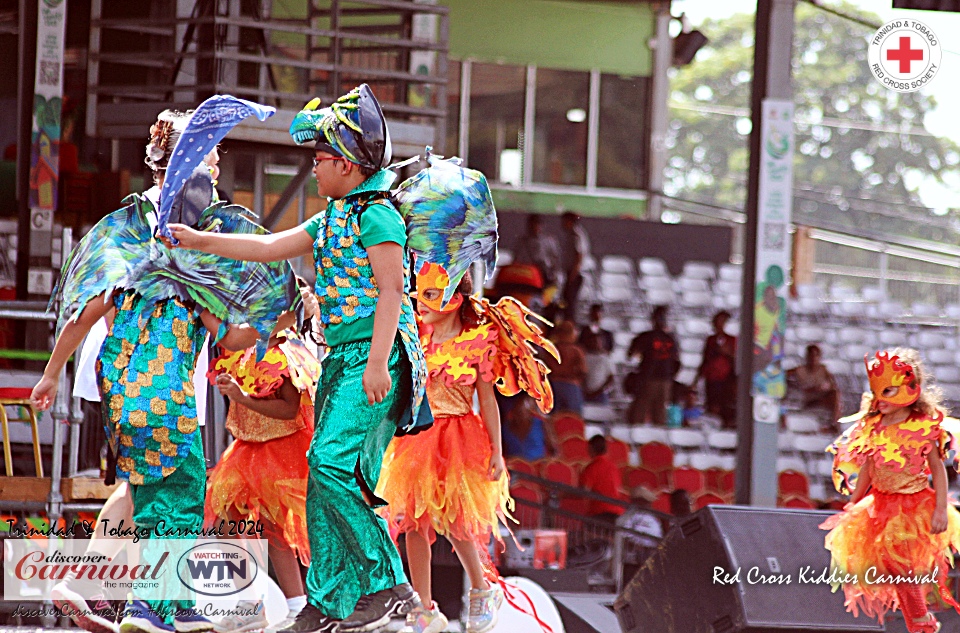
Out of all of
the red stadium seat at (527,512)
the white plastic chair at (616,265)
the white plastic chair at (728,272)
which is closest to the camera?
the red stadium seat at (527,512)

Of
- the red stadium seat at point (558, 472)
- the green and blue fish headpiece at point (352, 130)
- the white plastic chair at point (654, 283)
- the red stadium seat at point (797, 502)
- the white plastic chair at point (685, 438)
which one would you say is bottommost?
the red stadium seat at point (797, 502)

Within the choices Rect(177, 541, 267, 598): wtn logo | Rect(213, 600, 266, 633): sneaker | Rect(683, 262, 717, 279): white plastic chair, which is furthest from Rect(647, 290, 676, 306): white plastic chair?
Rect(213, 600, 266, 633): sneaker

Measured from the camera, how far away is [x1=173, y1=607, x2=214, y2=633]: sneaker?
4.45 meters

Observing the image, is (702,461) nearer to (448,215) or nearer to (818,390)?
(818,390)

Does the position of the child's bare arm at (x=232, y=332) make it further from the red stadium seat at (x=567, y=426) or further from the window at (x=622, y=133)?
the window at (x=622, y=133)

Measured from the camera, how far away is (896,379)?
20.7 ft

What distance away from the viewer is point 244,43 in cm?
979

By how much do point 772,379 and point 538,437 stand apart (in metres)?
3.00

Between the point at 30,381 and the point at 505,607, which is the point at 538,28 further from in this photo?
the point at 505,607

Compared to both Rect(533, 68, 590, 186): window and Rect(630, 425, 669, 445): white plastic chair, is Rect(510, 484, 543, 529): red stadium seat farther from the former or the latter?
Rect(533, 68, 590, 186): window

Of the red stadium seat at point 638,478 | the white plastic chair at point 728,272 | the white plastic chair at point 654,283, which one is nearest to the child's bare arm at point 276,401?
the red stadium seat at point 638,478

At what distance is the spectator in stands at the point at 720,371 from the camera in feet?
43.9

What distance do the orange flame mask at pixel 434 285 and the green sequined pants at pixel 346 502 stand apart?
3.65 ft

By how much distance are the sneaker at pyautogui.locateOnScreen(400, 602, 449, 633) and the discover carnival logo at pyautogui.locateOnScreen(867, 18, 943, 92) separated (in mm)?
5249
